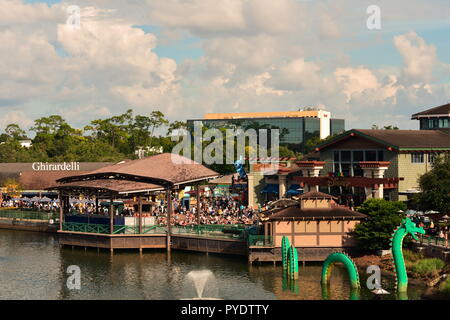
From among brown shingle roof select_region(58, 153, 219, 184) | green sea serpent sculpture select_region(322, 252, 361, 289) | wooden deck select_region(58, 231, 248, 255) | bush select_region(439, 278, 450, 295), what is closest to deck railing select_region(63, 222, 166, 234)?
wooden deck select_region(58, 231, 248, 255)

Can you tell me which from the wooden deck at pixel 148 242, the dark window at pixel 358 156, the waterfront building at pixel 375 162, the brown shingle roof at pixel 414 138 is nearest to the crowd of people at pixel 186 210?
the wooden deck at pixel 148 242

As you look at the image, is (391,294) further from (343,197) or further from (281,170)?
(281,170)

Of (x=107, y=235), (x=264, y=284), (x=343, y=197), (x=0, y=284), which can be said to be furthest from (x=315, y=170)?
(x=0, y=284)

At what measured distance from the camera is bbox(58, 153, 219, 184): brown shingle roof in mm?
70250

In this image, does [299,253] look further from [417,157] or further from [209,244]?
[417,157]

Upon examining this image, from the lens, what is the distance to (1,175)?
125438 millimetres

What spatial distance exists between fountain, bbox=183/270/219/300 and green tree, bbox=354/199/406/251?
1260 cm

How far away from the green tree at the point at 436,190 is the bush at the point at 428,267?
11261 millimetres

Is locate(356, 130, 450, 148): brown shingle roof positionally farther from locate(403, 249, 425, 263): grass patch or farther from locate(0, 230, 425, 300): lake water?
locate(0, 230, 425, 300): lake water

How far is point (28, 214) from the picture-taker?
8975 cm

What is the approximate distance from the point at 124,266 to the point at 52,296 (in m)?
11.7

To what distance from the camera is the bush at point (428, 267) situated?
5088 cm

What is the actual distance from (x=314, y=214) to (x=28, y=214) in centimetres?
4350

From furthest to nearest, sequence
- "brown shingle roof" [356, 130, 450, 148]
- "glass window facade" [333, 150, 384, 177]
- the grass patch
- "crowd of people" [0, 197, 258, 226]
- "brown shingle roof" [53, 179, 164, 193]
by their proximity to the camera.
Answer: "glass window facade" [333, 150, 384, 177] < "brown shingle roof" [356, 130, 450, 148] < "crowd of people" [0, 197, 258, 226] < "brown shingle roof" [53, 179, 164, 193] < the grass patch
